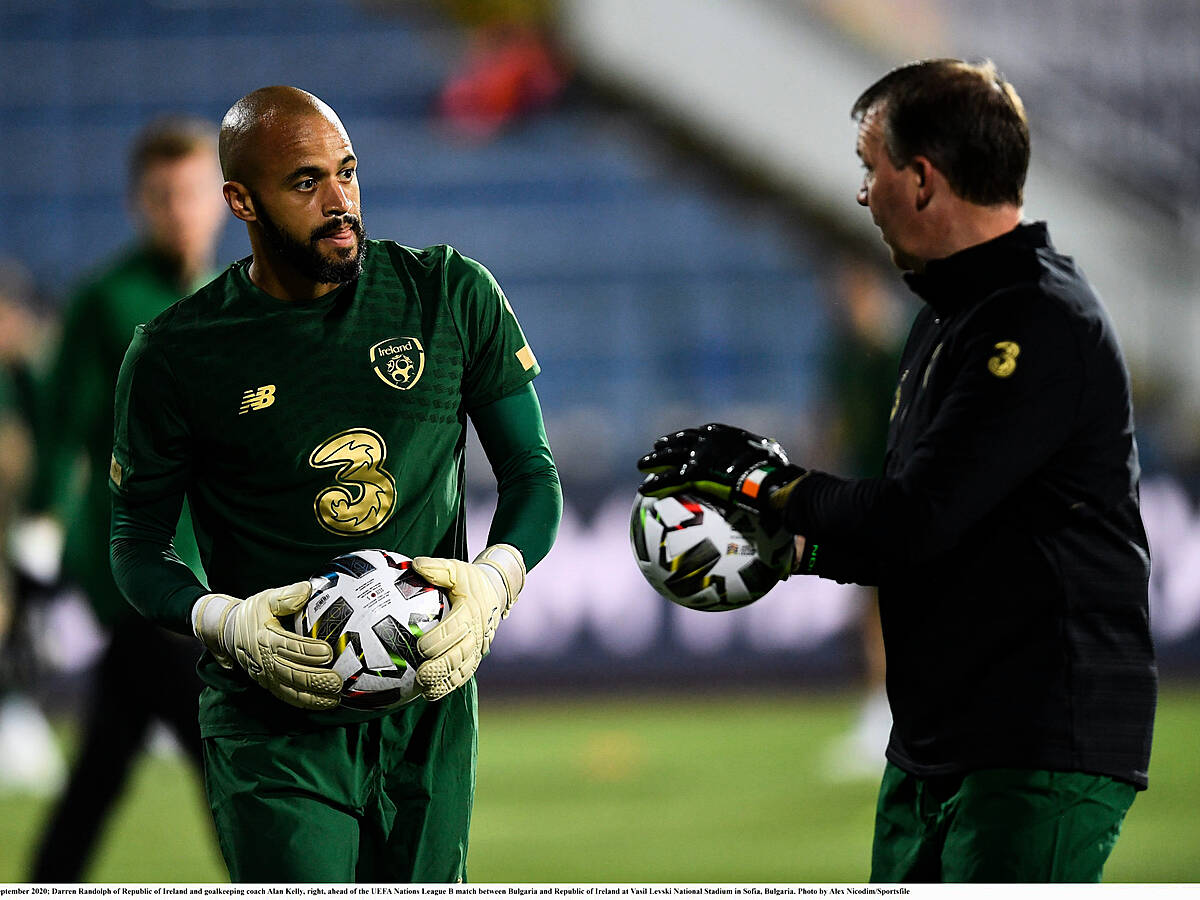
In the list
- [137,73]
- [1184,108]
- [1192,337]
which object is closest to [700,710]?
[1192,337]

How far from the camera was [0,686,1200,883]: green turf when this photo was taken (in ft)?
19.5

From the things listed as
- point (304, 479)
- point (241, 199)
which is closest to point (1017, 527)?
point (304, 479)

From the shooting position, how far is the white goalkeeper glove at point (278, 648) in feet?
9.36

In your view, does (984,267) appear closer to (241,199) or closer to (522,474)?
(522,474)

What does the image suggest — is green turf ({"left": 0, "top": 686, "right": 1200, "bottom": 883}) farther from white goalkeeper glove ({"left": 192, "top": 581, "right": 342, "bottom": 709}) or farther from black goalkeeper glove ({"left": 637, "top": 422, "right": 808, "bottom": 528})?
black goalkeeper glove ({"left": 637, "top": 422, "right": 808, "bottom": 528})

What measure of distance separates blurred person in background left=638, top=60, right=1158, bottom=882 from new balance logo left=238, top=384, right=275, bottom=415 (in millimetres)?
956

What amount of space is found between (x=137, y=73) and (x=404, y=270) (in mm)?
16408

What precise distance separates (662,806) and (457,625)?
4613 mm

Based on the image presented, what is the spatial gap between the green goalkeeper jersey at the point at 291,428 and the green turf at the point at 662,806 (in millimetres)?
2180

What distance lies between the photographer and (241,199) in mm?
A: 3098

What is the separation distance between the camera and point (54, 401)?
500cm

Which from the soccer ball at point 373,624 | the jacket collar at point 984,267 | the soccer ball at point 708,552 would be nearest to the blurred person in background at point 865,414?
the soccer ball at point 708,552
